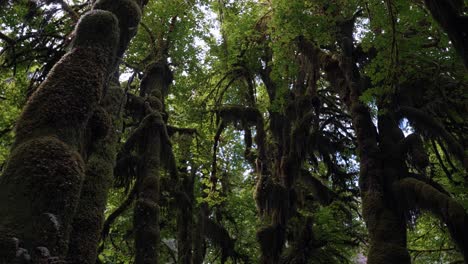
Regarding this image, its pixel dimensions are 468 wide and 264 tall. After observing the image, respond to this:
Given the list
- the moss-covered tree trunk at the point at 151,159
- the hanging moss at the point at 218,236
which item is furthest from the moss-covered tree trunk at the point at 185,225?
the moss-covered tree trunk at the point at 151,159

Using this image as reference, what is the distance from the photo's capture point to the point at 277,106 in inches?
546

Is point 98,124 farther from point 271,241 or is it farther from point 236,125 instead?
point 236,125

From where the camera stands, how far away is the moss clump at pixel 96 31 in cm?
419

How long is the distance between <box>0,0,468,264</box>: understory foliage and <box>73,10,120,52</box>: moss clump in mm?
15

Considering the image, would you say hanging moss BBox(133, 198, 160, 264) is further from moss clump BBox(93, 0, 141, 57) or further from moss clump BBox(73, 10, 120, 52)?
moss clump BBox(73, 10, 120, 52)

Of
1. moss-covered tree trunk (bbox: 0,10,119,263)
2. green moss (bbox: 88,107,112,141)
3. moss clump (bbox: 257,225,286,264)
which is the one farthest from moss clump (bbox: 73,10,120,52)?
moss clump (bbox: 257,225,286,264)

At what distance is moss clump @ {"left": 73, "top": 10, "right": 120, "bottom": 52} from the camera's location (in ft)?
13.8

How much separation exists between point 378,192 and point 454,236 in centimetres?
225

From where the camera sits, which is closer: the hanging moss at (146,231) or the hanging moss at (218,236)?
the hanging moss at (146,231)

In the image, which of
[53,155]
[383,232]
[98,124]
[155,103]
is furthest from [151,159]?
[53,155]

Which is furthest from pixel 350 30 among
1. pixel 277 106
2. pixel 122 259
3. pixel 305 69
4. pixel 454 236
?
pixel 122 259

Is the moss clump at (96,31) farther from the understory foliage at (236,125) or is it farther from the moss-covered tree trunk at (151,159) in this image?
the moss-covered tree trunk at (151,159)

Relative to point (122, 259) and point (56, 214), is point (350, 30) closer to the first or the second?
point (56, 214)

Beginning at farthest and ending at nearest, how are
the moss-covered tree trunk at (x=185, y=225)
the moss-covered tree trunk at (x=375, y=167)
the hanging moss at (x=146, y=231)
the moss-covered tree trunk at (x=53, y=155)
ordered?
the moss-covered tree trunk at (x=185, y=225) → the moss-covered tree trunk at (x=375, y=167) → the hanging moss at (x=146, y=231) → the moss-covered tree trunk at (x=53, y=155)
